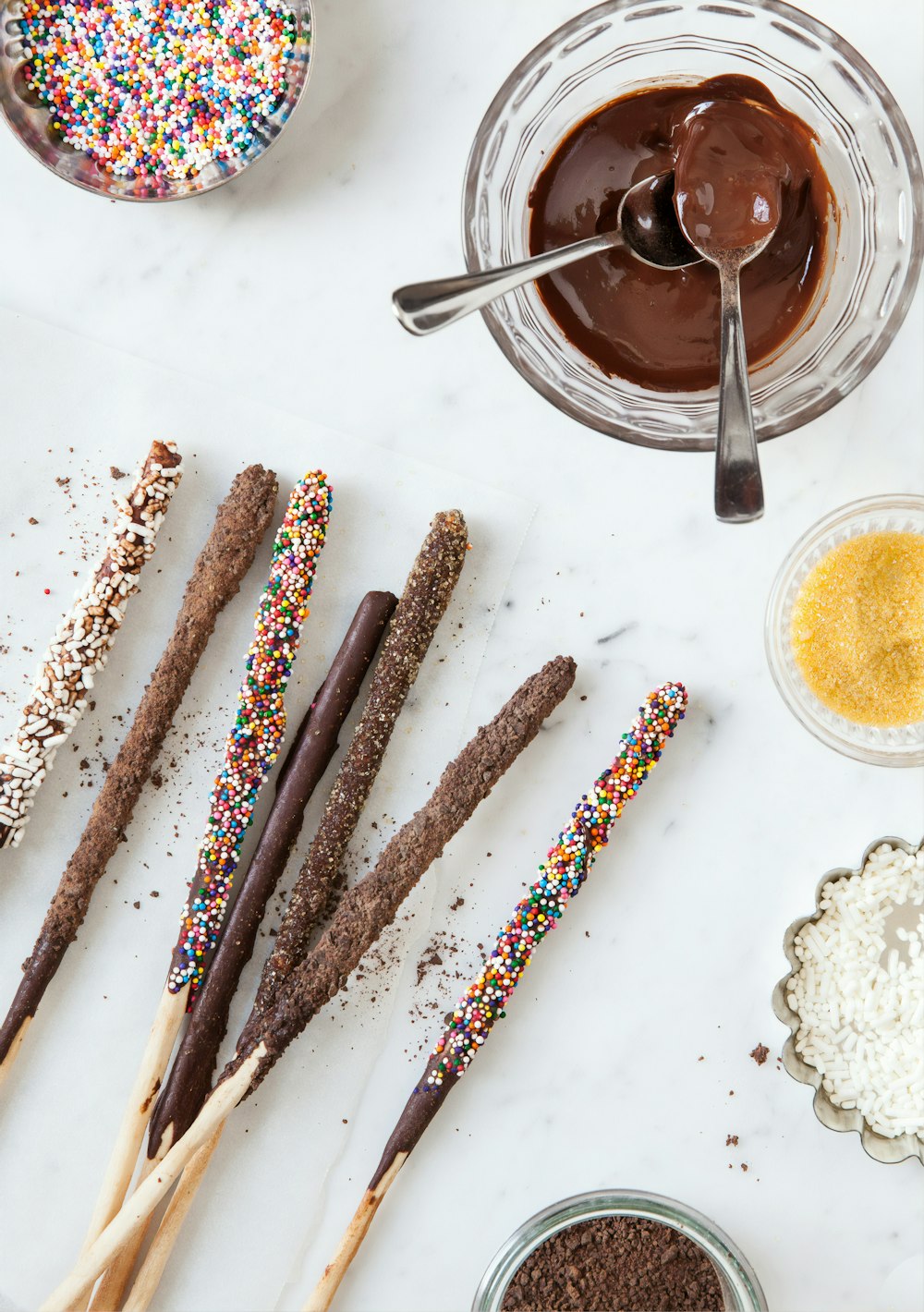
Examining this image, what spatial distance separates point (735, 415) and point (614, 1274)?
3.43ft

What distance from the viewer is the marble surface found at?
4.48 ft

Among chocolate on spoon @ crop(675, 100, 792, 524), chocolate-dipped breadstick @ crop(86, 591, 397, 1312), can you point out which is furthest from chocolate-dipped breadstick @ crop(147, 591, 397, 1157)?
chocolate on spoon @ crop(675, 100, 792, 524)

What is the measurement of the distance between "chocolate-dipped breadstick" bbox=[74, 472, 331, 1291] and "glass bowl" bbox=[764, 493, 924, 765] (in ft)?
1.89

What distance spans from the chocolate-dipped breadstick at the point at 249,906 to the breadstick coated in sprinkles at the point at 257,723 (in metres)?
0.03

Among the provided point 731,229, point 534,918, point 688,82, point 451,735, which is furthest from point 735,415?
point 534,918

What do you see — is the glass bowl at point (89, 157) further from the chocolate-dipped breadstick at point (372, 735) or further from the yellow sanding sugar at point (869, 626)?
the yellow sanding sugar at point (869, 626)

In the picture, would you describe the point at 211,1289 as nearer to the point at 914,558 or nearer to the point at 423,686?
the point at 423,686

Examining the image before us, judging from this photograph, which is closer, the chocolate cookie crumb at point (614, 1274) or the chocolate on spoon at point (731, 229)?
the chocolate on spoon at point (731, 229)

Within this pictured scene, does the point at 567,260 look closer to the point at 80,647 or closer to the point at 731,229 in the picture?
the point at 731,229

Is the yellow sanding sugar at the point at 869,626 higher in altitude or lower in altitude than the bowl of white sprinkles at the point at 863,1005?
higher

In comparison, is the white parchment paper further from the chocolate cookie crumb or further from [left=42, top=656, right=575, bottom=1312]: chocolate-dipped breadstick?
the chocolate cookie crumb

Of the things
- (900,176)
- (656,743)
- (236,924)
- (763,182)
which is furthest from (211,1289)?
(900,176)

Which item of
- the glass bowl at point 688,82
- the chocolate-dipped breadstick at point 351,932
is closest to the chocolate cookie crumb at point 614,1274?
the chocolate-dipped breadstick at point 351,932

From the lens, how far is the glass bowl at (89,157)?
1.27m
